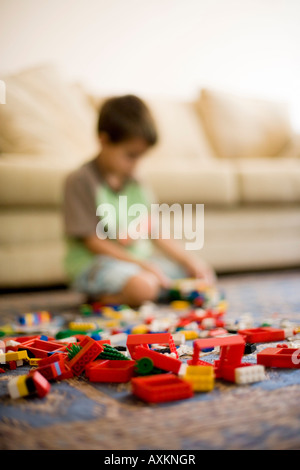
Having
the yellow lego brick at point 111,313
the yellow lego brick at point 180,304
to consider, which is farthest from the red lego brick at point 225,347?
the yellow lego brick at point 180,304

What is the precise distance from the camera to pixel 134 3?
2.78 meters

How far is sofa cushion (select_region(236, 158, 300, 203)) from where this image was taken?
2037mm

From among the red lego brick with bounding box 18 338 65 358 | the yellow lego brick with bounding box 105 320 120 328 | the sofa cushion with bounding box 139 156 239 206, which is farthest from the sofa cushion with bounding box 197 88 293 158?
the red lego brick with bounding box 18 338 65 358

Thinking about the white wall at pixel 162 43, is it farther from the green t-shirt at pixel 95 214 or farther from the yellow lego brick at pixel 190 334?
the yellow lego brick at pixel 190 334

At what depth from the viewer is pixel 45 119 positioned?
195 cm

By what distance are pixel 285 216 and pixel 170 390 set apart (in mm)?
1685

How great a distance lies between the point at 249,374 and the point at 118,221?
1.08 meters

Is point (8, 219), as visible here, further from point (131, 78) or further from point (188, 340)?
point (131, 78)

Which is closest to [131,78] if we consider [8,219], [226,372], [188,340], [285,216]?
[285,216]

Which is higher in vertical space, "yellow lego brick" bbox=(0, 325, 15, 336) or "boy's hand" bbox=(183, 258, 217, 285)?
"boy's hand" bbox=(183, 258, 217, 285)

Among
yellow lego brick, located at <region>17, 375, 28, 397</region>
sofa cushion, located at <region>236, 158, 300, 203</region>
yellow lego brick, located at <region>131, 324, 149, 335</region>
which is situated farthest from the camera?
sofa cushion, located at <region>236, 158, 300, 203</region>

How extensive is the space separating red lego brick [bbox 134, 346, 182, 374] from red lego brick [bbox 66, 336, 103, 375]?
6 centimetres

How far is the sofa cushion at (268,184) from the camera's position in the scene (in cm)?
204

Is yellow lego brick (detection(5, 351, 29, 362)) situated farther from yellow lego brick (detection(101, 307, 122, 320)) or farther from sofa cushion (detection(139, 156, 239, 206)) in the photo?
sofa cushion (detection(139, 156, 239, 206))
